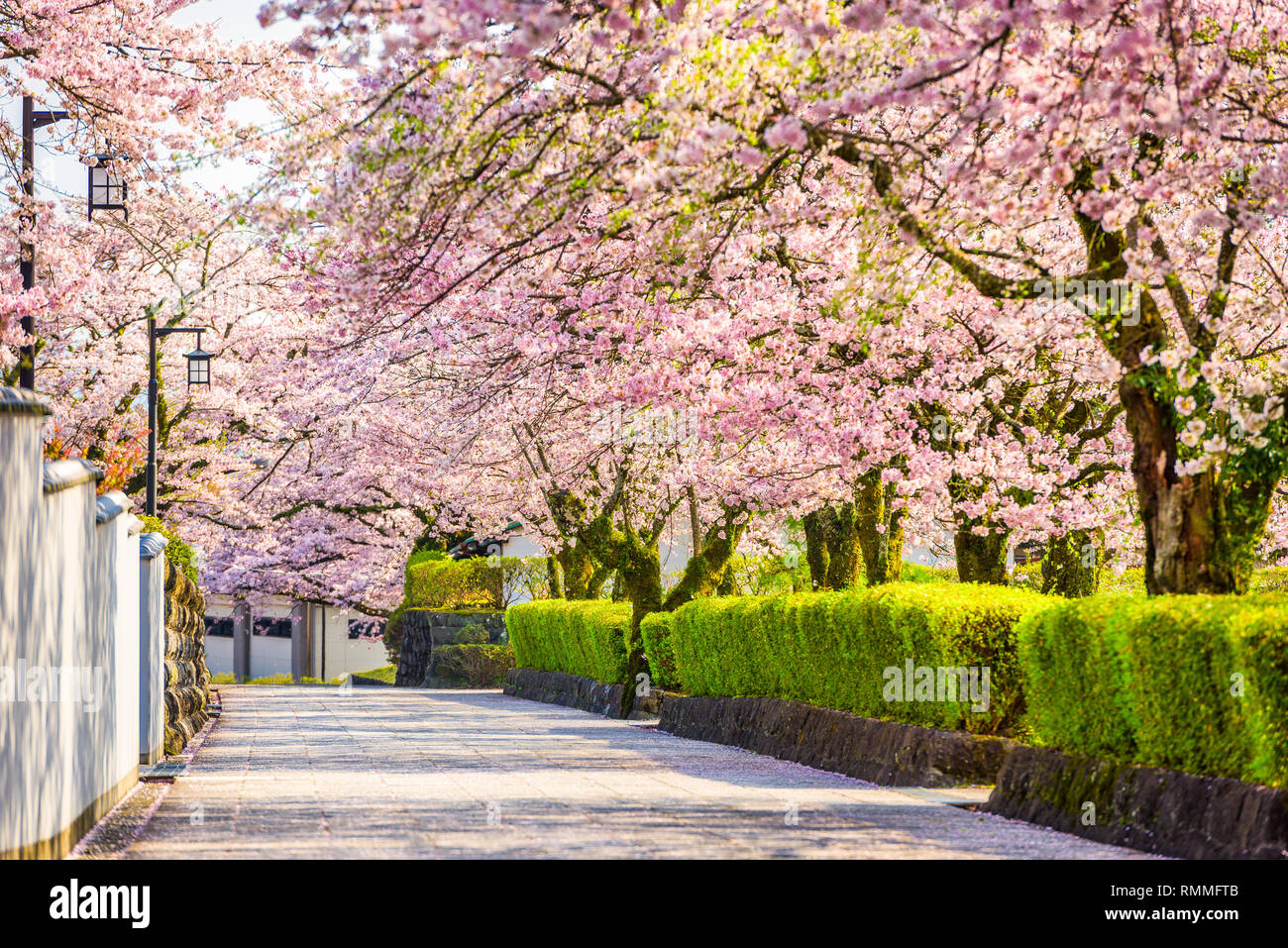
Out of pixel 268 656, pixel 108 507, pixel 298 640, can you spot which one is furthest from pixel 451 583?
pixel 108 507

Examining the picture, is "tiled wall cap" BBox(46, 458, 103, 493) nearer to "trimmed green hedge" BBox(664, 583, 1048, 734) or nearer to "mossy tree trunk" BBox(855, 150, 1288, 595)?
"mossy tree trunk" BBox(855, 150, 1288, 595)

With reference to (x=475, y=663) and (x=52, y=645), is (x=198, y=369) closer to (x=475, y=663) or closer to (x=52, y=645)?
(x=475, y=663)

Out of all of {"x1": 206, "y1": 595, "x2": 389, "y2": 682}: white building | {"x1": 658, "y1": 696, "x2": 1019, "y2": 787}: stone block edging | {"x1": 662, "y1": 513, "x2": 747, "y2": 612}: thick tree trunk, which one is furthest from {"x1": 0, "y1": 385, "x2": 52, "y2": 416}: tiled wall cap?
{"x1": 206, "y1": 595, "x2": 389, "y2": 682}: white building

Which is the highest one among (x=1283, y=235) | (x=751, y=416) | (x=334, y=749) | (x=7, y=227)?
(x=7, y=227)

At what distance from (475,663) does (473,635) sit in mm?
882

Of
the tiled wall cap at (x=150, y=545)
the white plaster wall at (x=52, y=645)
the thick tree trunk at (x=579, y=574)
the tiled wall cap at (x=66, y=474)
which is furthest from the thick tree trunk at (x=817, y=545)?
the tiled wall cap at (x=66, y=474)

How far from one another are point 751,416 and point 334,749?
5.74 m

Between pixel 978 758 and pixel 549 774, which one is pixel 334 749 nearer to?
pixel 549 774

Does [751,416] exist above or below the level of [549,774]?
above

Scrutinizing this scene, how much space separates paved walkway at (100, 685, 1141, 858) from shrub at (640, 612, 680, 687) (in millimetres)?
3868

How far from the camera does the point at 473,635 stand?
122 feet

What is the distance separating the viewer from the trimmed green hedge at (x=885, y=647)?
37.1ft
